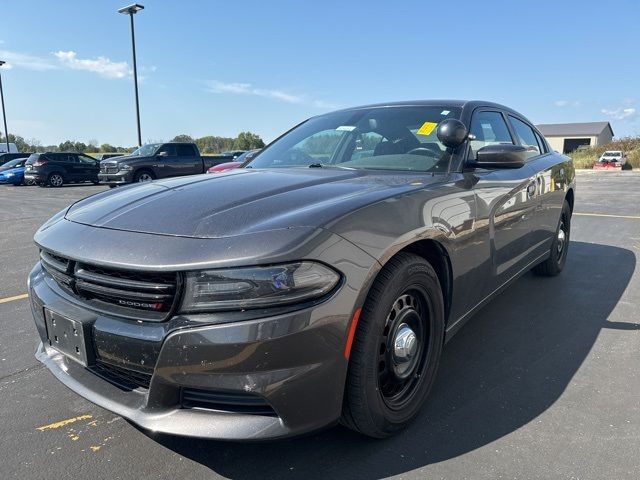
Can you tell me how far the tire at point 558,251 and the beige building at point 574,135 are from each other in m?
65.8

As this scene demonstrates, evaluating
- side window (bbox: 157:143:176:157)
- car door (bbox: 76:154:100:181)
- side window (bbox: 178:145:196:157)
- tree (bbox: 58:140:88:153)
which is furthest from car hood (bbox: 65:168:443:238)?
tree (bbox: 58:140:88:153)

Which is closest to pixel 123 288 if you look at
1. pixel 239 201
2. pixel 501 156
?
pixel 239 201

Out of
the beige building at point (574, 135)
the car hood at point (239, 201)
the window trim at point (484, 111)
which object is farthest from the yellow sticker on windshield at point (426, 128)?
the beige building at point (574, 135)

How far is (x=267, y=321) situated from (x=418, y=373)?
40.9 inches

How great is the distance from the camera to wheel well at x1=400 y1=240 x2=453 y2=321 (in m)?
2.31

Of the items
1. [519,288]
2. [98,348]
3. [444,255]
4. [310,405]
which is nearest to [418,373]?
[444,255]

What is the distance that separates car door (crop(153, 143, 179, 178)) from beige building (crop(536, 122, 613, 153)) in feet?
193

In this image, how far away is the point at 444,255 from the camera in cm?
239

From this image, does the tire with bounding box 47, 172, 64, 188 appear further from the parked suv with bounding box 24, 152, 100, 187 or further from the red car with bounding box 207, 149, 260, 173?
the red car with bounding box 207, 149, 260, 173

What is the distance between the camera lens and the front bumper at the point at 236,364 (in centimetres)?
163

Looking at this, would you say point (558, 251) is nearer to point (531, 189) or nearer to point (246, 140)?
point (531, 189)

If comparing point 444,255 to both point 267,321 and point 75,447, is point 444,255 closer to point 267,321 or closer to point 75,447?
point 267,321

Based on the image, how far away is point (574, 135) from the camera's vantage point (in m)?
67.1

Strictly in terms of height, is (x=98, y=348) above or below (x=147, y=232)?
below
